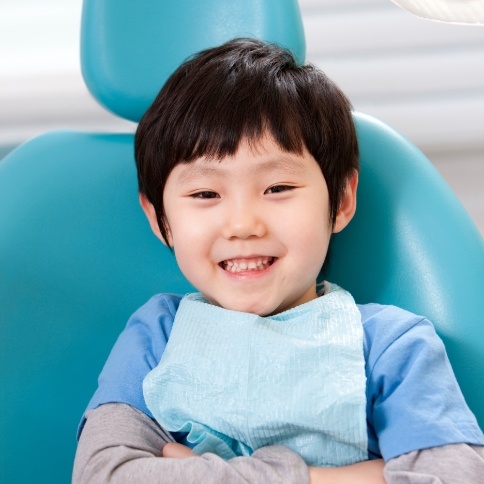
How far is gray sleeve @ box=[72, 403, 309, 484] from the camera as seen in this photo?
37.3 inches

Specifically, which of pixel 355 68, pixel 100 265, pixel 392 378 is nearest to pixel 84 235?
pixel 100 265

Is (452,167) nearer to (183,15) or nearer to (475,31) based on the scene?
(475,31)

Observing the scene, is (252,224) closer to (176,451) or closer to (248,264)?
(248,264)

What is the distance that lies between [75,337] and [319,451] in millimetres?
378

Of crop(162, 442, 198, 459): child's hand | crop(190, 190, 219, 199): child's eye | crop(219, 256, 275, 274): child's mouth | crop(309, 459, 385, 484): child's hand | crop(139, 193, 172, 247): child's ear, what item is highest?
crop(190, 190, 219, 199): child's eye

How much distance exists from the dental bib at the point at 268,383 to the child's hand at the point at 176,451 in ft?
0.05

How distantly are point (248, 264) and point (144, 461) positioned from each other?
256 mm

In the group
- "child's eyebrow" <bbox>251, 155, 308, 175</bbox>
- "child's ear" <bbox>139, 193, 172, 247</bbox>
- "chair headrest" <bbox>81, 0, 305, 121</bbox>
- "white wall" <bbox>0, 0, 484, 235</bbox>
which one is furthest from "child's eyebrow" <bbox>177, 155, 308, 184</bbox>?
"white wall" <bbox>0, 0, 484, 235</bbox>

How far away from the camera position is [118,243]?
129 centimetres

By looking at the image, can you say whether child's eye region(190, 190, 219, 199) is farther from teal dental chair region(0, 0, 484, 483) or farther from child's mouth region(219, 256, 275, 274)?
teal dental chair region(0, 0, 484, 483)

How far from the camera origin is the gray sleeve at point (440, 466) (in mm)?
920

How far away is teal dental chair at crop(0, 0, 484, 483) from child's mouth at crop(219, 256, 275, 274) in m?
0.18

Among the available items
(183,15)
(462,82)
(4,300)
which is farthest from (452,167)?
(4,300)

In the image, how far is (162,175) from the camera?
117cm
